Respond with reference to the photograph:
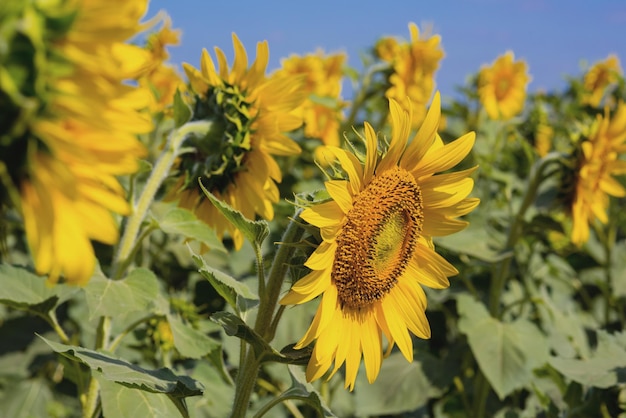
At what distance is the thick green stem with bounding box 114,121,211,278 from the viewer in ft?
6.00

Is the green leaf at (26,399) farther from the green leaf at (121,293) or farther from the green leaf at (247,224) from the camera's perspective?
the green leaf at (247,224)

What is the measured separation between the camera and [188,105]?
6.23 feet

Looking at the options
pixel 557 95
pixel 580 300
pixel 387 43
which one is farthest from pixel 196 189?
pixel 557 95

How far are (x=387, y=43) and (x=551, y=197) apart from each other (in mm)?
1658

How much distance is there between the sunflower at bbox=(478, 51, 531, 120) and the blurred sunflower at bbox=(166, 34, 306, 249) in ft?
10.6

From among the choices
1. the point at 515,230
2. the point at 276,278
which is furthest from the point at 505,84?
the point at 276,278

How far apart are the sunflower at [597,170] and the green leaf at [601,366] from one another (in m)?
0.55

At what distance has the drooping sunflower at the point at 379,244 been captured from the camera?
135 cm

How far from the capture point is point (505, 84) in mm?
4934

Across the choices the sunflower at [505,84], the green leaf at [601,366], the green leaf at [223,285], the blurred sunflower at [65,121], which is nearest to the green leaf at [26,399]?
the green leaf at [223,285]

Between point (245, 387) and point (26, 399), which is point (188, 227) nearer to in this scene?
point (245, 387)

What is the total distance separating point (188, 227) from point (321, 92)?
2.22 meters

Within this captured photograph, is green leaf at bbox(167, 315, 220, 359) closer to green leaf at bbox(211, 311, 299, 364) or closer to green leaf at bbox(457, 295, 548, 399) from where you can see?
green leaf at bbox(211, 311, 299, 364)

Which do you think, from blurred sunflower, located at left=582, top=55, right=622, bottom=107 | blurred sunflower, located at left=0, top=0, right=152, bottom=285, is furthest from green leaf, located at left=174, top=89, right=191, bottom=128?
blurred sunflower, located at left=582, top=55, right=622, bottom=107
